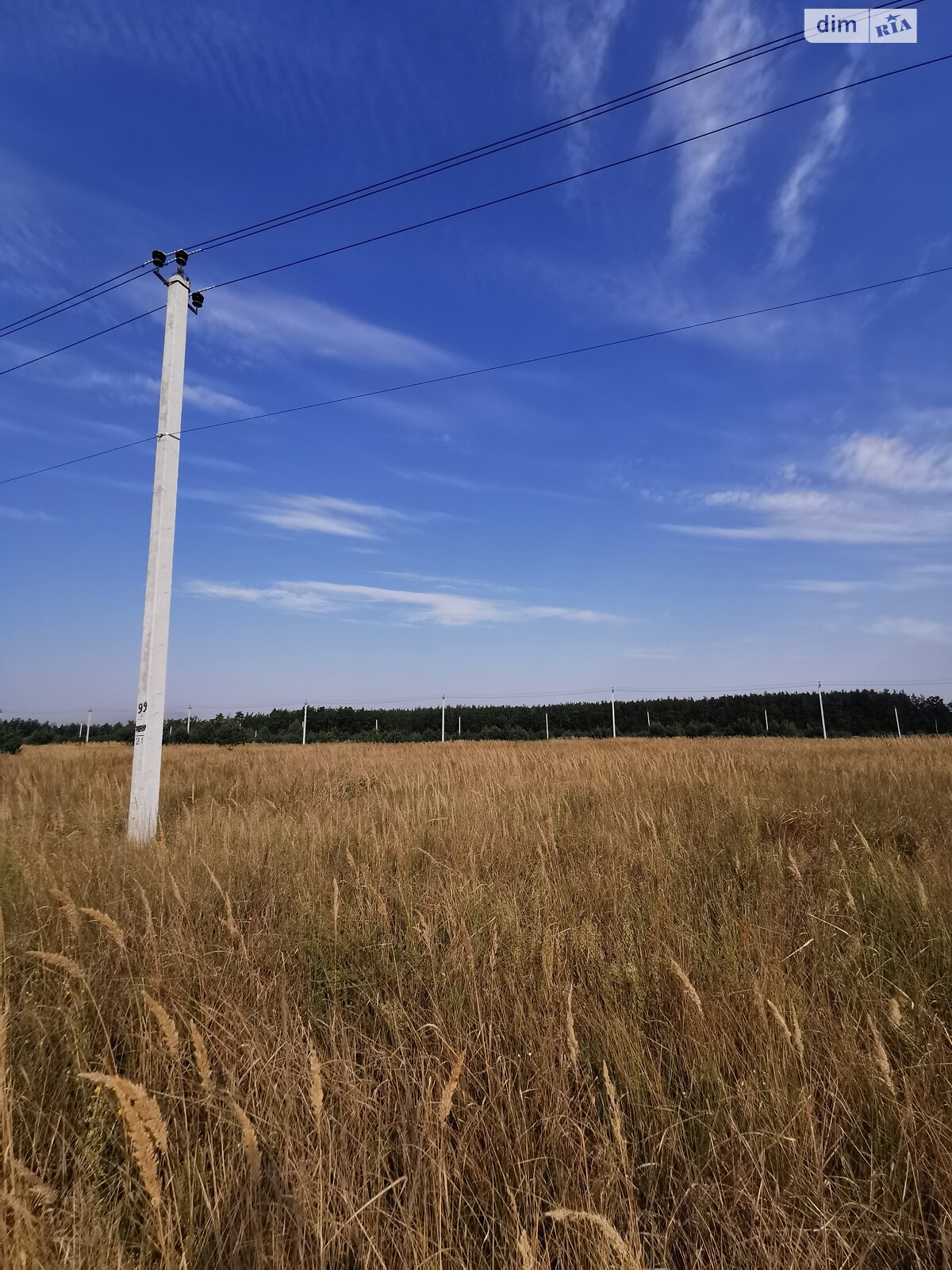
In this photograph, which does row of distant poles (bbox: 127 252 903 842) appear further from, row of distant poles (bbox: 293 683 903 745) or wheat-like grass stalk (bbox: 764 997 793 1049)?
row of distant poles (bbox: 293 683 903 745)

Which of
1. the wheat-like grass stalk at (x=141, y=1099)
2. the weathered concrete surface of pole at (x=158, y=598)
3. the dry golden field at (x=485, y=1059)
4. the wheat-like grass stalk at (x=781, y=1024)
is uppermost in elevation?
the weathered concrete surface of pole at (x=158, y=598)

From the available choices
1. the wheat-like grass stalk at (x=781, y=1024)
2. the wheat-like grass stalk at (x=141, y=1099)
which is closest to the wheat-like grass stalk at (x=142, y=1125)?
the wheat-like grass stalk at (x=141, y=1099)

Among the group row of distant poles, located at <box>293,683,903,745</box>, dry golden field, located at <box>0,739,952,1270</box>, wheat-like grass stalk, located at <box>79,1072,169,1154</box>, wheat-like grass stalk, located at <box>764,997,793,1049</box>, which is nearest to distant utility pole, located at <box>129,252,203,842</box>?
dry golden field, located at <box>0,739,952,1270</box>

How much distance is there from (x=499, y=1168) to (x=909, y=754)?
33.0 ft

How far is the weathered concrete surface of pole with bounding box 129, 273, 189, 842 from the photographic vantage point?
4.91m

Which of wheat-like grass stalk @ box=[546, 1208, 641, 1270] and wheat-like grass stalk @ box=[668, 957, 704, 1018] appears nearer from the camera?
wheat-like grass stalk @ box=[546, 1208, 641, 1270]

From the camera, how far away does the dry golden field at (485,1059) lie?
1.21m

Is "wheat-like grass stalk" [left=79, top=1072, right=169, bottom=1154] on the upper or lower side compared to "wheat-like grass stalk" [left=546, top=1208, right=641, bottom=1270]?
upper

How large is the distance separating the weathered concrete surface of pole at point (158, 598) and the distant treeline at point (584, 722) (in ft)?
89.7

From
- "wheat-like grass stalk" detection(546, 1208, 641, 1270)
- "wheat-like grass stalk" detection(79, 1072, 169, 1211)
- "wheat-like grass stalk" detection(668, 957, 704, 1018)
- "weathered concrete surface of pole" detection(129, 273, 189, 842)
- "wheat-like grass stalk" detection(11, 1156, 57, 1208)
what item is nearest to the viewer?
"wheat-like grass stalk" detection(546, 1208, 641, 1270)

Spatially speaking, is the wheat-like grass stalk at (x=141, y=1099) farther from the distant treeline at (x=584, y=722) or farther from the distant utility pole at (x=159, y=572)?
the distant treeline at (x=584, y=722)

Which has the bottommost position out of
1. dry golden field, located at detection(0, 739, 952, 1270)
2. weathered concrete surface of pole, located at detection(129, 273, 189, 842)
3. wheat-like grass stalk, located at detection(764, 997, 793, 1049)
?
dry golden field, located at detection(0, 739, 952, 1270)

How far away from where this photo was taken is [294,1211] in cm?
121

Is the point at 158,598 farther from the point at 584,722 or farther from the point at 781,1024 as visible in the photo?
the point at 584,722
